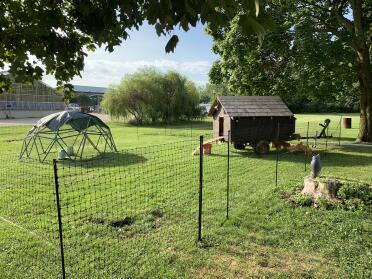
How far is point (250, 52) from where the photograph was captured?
17.2 meters

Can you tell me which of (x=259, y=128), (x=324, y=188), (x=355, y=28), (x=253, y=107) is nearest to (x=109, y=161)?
(x=259, y=128)

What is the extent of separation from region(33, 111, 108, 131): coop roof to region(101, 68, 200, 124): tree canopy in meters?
22.5

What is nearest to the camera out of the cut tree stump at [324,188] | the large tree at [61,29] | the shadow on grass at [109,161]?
the large tree at [61,29]

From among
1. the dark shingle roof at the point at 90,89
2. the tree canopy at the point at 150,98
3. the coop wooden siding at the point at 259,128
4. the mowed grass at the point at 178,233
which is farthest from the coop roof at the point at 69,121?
the dark shingle roof at the point at 90,89

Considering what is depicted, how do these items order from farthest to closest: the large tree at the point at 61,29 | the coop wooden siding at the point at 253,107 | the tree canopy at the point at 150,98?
the tree canopy at the point at 150,98 → the coop wooden siding at the point at 253,107 → the large tree at the point at 61,29

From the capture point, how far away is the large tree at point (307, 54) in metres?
15.6

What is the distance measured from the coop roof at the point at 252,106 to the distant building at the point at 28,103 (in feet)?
152

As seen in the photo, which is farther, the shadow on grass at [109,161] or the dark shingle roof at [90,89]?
the dark shingle roof at [90,89]

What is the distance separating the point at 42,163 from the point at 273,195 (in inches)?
415

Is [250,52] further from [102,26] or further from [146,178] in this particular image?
[102,26]

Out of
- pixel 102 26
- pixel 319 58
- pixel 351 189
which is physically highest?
pixel 319 58

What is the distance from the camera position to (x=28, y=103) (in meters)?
64.3

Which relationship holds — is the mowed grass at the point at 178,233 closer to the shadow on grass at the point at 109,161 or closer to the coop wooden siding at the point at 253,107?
the shadow on grass at the point at 109,161

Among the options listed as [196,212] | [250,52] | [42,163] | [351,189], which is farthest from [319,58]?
[42,163]
